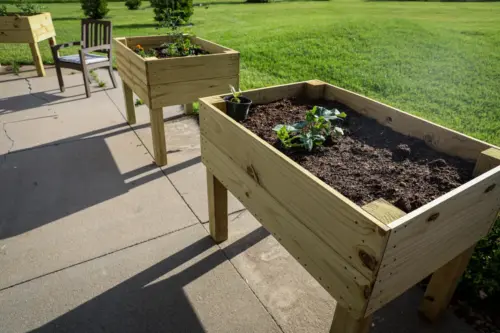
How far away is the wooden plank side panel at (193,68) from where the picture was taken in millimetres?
3150

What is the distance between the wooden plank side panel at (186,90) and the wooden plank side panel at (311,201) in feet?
4.80

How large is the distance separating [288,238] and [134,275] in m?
1.12

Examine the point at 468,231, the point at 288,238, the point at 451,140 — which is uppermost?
the point at 451,140

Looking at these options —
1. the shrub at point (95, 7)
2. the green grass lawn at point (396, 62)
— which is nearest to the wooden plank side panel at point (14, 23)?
the green grass lawn at point (396, 62)

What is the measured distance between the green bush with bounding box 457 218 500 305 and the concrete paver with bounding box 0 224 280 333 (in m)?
1.15

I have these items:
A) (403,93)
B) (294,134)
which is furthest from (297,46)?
(294,134)

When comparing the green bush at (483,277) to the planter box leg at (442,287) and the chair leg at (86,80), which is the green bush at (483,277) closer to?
the planter box leg at (442,287)

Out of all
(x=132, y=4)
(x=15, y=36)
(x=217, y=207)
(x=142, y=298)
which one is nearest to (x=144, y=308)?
(x=142, y=298)

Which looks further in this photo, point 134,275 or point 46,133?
point 46,133

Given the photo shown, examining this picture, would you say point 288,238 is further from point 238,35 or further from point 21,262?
point 238,35

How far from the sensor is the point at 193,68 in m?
3.32

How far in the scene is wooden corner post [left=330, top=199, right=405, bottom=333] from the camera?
1199 millimetres

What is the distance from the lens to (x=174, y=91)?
3.32m

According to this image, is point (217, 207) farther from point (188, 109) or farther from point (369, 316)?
point (188, 109)
